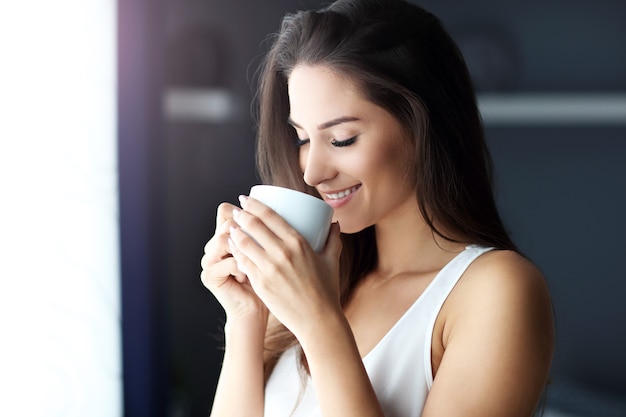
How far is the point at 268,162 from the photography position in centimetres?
149

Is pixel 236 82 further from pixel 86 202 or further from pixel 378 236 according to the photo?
pixel 378 236

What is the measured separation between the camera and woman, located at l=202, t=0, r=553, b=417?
1088mm

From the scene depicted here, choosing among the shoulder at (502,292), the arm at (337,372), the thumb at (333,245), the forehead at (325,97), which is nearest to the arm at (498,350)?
the shoulder at (502,292)

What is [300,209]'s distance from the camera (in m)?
1.10

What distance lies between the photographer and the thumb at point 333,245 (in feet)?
3.74

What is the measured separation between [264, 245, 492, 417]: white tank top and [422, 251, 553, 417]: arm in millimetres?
67

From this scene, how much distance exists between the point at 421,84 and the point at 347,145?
0.15m

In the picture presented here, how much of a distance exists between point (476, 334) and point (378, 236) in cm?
37

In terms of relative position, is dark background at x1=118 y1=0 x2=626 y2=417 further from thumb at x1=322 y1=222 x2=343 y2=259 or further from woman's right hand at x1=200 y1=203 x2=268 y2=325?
thumb at x1=322 y1=222 x2=343 y2=259

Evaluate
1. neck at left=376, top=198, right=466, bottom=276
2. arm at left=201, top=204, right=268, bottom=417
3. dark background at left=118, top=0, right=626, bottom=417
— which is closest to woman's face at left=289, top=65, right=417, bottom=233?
neck at left=376, top=198, right=466, bottom=276

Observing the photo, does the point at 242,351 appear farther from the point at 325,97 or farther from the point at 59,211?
the point at 59,211

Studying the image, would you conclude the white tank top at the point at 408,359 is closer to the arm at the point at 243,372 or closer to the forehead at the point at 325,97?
the arm at the point at 243,372

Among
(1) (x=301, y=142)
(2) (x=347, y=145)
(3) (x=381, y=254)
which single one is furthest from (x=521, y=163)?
(2) (x=347, y=145)

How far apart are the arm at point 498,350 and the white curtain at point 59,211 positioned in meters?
1.00
